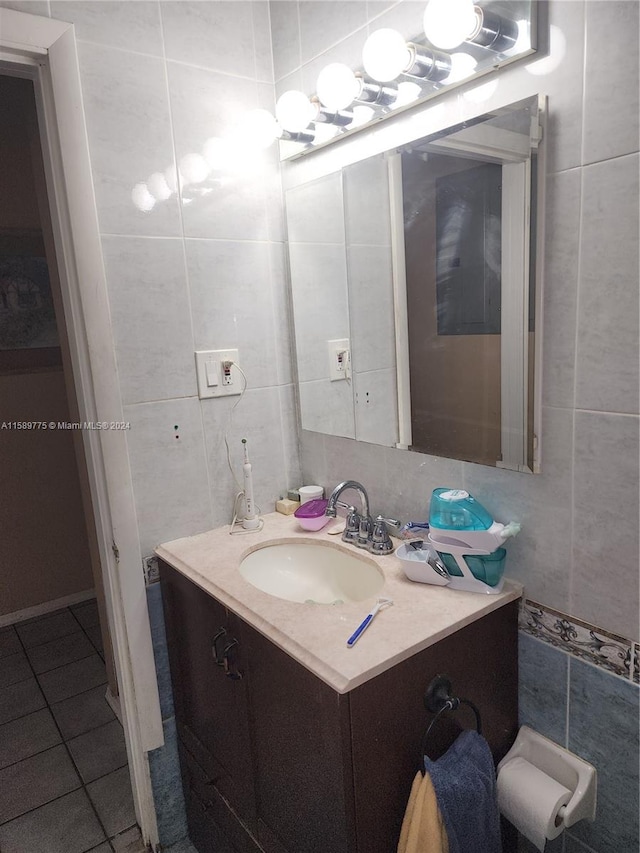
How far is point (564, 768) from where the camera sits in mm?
1058

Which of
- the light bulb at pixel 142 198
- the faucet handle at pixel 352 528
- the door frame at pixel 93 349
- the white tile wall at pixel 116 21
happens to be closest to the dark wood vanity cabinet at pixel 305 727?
the door frame at pixel 93 349

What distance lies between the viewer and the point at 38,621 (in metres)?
2.82

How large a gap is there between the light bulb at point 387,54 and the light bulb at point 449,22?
2.9 inches

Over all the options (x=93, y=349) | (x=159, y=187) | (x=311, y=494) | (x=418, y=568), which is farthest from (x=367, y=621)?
(x=159, y=187)

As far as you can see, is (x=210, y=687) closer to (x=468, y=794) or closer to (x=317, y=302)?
(x=468, y=794)

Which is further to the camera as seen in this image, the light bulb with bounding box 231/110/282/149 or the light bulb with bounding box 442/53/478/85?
the light bulb with bounding box 231/110/282/149

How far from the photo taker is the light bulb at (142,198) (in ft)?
4.32

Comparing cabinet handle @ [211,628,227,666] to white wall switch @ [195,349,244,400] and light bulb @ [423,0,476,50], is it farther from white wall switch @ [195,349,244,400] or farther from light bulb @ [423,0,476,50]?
light bulb @ [423,0,476,50]

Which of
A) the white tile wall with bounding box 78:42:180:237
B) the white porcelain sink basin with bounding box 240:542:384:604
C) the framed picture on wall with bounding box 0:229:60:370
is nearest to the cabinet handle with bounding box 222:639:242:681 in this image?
the white porcelain sink basin with bounding box 240:542:384:604

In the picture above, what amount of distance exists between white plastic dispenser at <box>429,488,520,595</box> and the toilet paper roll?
35 cm

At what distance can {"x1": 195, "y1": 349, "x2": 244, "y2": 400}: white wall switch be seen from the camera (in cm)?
146

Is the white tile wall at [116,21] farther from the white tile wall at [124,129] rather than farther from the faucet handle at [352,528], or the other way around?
the faucet handle at [352,528]

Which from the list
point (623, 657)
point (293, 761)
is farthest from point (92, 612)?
point (623, 657)

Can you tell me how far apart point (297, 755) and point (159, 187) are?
1259 millimetres
